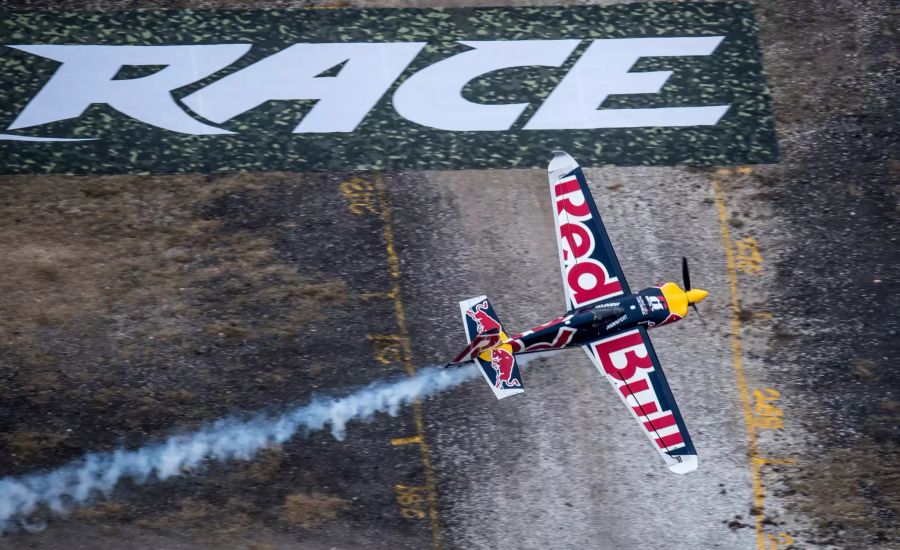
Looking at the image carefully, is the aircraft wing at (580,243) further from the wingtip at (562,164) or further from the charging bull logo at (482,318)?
the charging bull logo at (482,318)

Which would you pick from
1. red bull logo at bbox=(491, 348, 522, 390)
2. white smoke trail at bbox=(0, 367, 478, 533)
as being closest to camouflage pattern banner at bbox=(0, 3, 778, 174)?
white smoke trail at bbox=(0, 367, 478, 533)

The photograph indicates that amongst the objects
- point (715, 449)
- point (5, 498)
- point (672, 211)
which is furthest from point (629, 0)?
point (5, 498)

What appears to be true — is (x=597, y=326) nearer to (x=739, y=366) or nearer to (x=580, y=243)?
(x=580, y=243)

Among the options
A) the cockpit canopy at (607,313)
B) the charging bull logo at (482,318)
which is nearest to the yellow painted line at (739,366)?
the cockpit canopy at (607,313)

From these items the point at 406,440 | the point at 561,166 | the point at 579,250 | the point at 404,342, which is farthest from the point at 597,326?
the point at 406,440

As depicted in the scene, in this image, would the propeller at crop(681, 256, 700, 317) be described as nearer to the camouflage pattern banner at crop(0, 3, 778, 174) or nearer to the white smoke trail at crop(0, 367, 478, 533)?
the white smoke trail at crop(0, 367, 478, 533)

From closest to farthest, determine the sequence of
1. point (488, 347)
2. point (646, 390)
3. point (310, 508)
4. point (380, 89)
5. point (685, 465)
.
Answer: point (685, 465), point (646, 390), point (488, 347), point (310, 508), point (380, 89)
